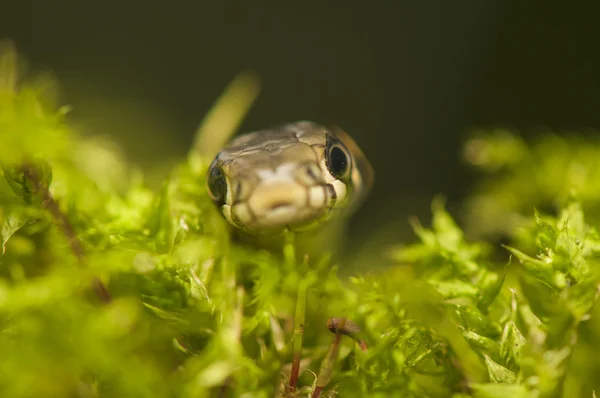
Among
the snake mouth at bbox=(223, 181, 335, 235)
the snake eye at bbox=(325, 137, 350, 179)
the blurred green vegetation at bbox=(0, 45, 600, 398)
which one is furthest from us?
the snake eye at bbox=(325, 137, 350, 179)

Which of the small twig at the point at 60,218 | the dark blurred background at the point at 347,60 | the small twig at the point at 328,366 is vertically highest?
the small twig at the point at 60,218

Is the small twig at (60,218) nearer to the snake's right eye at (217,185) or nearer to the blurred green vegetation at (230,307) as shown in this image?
the blurred green vegetation at (230,307)

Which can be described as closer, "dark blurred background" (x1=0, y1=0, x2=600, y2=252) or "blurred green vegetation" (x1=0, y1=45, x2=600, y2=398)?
"blurred green vegetation" (x1=0, y1=45, x2=600, y2=398)

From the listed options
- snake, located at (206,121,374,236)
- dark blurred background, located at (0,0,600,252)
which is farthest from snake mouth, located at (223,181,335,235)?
dark blurred background, located at (0,0,600,252)

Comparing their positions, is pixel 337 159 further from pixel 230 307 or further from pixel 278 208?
pixel 230 307

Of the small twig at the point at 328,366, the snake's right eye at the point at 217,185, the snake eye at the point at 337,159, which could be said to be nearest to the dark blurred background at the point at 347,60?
the snake eye at the point at 337,159

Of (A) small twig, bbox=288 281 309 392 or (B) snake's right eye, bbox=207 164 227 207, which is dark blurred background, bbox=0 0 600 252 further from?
(A) small twig, bbox=288 281 309 392

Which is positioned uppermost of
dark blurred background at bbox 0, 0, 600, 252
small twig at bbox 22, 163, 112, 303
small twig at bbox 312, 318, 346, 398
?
small twig at bbox 22, 163, 112, 303
